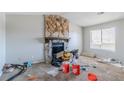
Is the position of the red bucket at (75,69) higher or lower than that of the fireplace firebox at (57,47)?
lower

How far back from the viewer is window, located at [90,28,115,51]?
208 centimetres

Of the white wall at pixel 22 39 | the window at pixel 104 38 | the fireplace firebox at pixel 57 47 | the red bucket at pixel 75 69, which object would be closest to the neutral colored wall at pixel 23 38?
the white wall at pixel 22 39

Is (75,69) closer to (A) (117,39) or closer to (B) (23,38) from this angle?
(A) (117,39)

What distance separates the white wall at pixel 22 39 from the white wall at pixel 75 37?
→ 26.9 inches

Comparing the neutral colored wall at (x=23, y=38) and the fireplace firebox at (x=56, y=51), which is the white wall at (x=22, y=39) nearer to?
the neutral colored wall at (x=23, y=38)

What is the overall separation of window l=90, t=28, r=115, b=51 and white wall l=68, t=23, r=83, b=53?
0.83ft

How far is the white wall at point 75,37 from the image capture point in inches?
90.5

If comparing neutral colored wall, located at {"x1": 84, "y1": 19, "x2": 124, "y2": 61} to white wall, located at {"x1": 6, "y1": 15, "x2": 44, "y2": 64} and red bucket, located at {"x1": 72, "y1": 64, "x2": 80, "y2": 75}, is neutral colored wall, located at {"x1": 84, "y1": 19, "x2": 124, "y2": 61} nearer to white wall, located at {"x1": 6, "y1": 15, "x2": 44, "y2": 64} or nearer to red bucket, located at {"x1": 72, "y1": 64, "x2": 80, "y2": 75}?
red bucket, located at {"x1": 72, "y1": 64, "x2": 80, "y2": 75}

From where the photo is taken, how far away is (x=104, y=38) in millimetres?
2127

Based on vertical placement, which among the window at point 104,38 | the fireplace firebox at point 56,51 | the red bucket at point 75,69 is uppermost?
the window at point 104,38

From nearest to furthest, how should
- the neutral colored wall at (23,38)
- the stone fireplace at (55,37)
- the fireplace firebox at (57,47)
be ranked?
the neutral colored wall at (23,38) → the stone fireplace at (55,37) → the fireplace firebox at (57,47)

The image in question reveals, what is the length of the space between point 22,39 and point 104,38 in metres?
1.60
